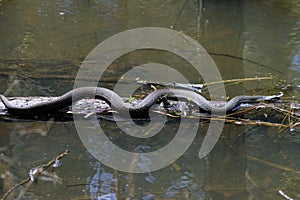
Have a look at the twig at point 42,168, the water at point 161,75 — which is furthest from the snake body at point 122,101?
the twig at point 42,168

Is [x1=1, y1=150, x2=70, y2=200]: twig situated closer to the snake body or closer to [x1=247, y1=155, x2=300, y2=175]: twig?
the snake body

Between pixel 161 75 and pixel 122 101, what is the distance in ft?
4.31

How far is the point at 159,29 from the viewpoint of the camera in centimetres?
751

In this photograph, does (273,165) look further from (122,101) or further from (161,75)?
(161,75)

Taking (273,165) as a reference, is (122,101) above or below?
above

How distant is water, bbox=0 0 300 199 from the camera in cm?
370

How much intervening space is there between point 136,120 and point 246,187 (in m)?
1.40

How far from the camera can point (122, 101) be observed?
4617mm

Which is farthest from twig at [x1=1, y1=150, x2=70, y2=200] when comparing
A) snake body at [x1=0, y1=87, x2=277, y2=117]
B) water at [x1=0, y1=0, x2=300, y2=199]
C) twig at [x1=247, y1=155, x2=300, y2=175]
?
twig at [x1=247, y1=155, x2=300, y2=175]

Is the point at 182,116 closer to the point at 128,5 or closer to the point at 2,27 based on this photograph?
the point at 2,27

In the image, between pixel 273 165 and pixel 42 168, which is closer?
pixel 42 168

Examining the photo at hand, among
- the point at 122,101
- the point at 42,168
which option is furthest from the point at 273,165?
the point at 42,168

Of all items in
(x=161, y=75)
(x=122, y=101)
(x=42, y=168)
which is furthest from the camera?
(x=161, y=75)

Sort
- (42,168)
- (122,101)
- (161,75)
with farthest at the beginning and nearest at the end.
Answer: (161,75)
(122,101)
(42,168)
